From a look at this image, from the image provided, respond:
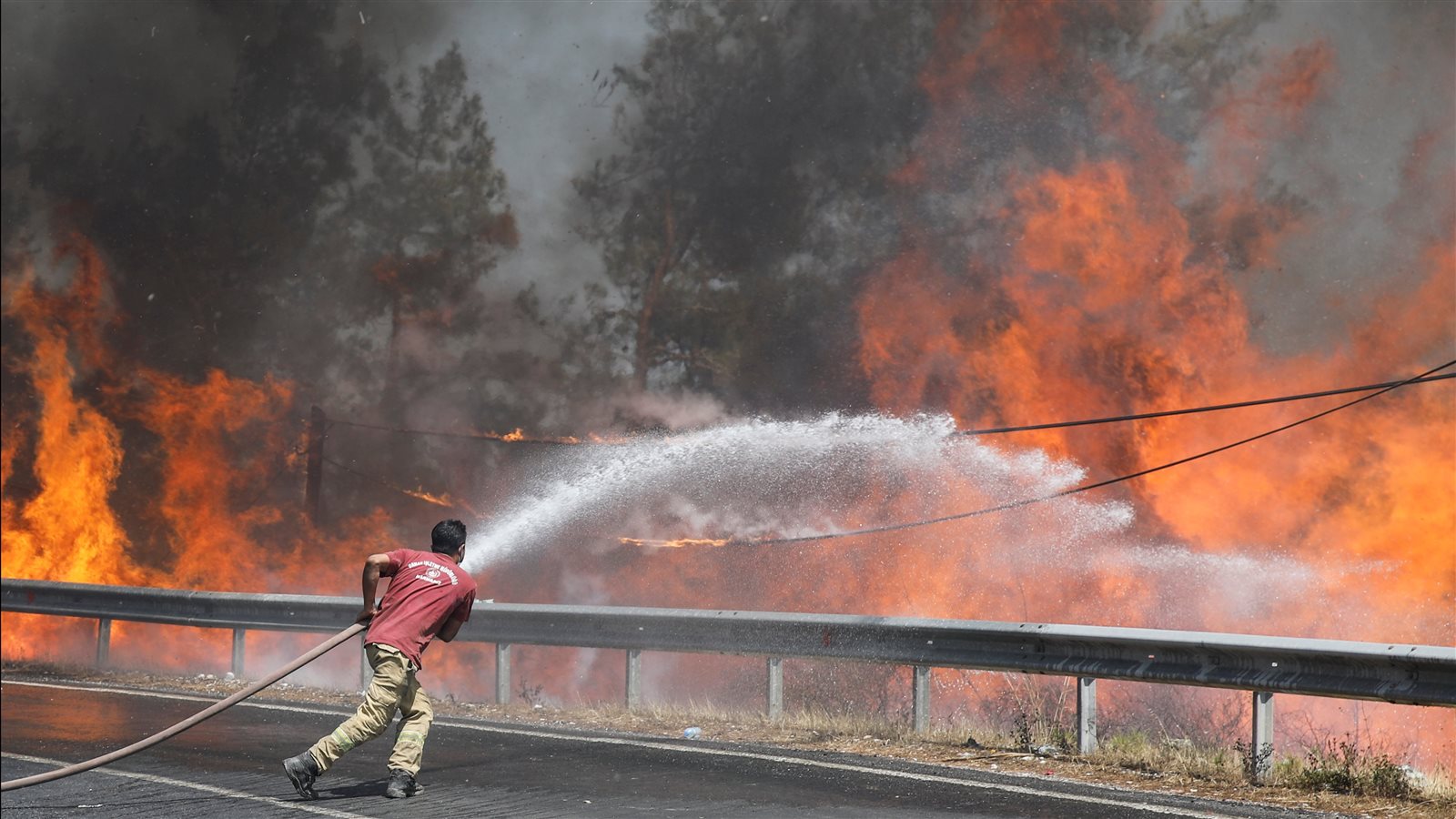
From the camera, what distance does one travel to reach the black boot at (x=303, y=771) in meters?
7.50

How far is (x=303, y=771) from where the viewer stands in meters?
7.53

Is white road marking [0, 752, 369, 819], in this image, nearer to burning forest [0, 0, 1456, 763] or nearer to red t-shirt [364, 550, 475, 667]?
red t-shirt [364, 550, 475, 667]

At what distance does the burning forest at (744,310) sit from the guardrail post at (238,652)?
23.0 ft

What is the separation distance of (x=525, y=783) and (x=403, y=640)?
106cm

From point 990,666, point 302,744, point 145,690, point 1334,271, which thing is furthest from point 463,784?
point 1334,271

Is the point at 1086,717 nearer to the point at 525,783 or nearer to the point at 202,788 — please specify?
the point at 525,783

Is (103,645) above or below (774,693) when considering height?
above

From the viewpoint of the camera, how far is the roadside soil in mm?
7840

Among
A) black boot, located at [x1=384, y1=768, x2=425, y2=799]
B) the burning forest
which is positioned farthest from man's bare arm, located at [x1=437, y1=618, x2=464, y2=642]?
the burning forest

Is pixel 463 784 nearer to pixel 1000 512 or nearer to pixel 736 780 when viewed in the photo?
pixel 736 780

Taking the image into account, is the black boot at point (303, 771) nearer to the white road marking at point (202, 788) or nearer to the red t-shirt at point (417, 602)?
the white road marking at point (202, 788)

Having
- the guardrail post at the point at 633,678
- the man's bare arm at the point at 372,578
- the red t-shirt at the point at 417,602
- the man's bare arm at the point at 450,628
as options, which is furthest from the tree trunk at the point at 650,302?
the man's bare arm at the point at 372,578

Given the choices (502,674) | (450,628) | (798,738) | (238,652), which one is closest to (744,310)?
(238,652)

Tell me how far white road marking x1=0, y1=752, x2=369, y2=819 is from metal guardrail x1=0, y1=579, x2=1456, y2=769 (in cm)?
353
